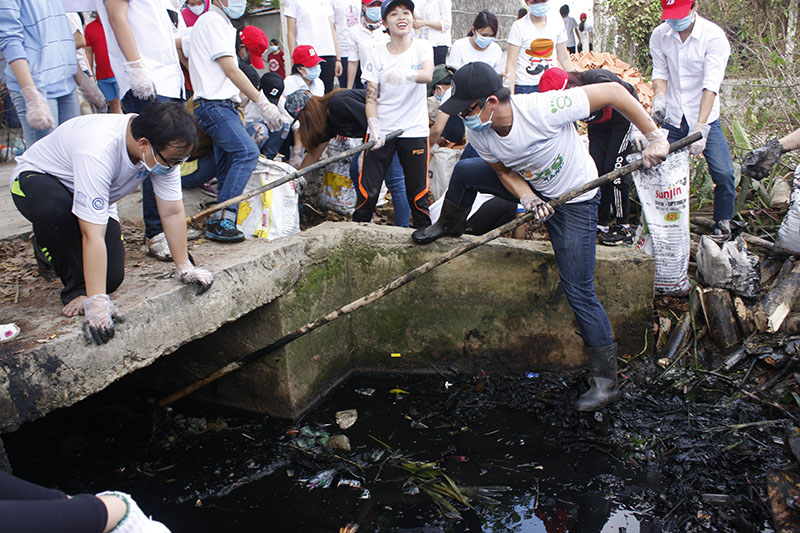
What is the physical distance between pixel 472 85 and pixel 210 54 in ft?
6.33

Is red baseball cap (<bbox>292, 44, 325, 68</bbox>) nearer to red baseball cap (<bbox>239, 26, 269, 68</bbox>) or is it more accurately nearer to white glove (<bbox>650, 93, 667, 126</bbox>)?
red baseball cap (<bbox>239, 26, 269, 68</bbox>)

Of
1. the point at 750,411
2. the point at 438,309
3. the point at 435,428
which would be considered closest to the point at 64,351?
the point at 435,428

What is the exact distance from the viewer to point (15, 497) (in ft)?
5.49

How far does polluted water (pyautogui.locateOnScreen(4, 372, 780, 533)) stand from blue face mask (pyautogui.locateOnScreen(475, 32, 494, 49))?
3275mm

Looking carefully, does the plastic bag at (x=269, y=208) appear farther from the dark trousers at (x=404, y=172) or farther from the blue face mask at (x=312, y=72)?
the blue face mask at (x=312, y=72)

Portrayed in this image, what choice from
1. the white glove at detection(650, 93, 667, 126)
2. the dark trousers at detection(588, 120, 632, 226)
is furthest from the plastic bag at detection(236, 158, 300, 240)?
the white glove at detection(650, 93, 667, 126)

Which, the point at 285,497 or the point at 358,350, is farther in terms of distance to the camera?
the point at 358,350

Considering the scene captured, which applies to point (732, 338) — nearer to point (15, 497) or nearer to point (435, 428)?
point (435, 428)

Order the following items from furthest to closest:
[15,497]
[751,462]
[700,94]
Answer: [700,94], [751,462], [15,497]

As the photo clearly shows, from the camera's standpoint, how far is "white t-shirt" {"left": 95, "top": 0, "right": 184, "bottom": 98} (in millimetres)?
3654

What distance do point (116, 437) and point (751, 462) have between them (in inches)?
142

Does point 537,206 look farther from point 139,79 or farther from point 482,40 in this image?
point 482,40

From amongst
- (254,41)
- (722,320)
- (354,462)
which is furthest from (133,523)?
(254,41)

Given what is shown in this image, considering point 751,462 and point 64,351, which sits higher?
point 64,351
